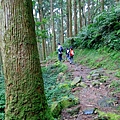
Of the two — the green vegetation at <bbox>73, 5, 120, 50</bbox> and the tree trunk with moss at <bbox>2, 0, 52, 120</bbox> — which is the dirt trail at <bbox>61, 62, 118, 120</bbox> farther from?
the green vegetation at <bbox>73, 5, 120, 50</bbox>

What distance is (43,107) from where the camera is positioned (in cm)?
394

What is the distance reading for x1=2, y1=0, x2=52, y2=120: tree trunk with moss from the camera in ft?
12.1

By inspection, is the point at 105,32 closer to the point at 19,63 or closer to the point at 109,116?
the point at 109,116

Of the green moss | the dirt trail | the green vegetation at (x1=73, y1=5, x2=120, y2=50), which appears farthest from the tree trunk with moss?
the green vegetation at (x1=73, y1=5, x2=120, y2=50)

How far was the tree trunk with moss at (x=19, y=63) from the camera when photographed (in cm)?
370

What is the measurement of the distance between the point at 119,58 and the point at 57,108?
657 cm

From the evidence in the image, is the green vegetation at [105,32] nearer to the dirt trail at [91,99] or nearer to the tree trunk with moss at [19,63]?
the dirt trail at [91,99]

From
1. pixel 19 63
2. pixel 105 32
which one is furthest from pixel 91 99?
pixel 105 32

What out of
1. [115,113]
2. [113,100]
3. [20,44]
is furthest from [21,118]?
[113,100]

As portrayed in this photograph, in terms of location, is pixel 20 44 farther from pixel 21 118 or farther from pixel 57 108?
pixel 57 108

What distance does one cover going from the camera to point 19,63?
12.1 feet

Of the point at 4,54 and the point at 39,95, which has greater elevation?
the point at 4,54

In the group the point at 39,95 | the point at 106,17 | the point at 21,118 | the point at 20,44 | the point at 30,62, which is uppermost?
the point at 106,17

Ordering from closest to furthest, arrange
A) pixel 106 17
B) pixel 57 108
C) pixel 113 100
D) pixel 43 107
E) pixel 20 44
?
1. pixel 20 44
2. pixel 43 107
3. pixel 57 108
4. pixel 113 100
5. pixel 106 17
